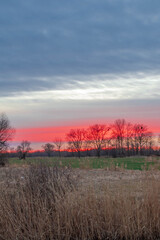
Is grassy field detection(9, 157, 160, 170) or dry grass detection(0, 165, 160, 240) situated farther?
grassy field detection(9, 157, 160, 170)

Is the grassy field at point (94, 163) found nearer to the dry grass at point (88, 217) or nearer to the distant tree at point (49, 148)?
the dry grass at point (88, 217)

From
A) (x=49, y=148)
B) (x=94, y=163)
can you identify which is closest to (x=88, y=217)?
(x=94, y=163)

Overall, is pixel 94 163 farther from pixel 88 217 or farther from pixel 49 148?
pixel 49 148

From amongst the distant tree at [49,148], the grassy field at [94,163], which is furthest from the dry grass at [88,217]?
the distant tree at [49,148]

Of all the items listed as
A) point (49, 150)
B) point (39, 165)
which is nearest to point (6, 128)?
point (39, 165)

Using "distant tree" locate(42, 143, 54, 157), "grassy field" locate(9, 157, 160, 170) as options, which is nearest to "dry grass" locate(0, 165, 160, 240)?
"grassy field" locate(9, 157, 160, 170)

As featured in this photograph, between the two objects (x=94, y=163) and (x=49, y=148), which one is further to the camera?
(x=49, y=148)

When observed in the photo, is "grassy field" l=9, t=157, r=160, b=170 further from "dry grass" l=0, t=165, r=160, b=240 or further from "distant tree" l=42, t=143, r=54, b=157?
"distant tree" l=42, t=143, r=54, b=157

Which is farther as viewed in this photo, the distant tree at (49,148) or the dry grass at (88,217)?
the distant tree at (49,148)

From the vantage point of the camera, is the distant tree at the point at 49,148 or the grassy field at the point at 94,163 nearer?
the grassy field at the point at 94,163

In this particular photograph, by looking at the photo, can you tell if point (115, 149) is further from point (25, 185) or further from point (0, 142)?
point (25, 185)

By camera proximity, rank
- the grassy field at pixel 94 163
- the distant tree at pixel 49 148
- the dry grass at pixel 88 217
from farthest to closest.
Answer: the distant tree at pixel 49 148
the grassy field at pixel 94 163
the dry grass at pixel 88 217

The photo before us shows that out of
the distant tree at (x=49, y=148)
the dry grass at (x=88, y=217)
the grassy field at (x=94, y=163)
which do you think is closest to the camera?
the dry grass at (x=88, y=217)

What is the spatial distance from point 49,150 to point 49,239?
331ft
